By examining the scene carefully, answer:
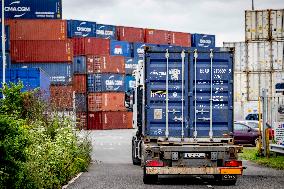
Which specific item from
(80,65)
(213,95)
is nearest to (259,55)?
(80,65)

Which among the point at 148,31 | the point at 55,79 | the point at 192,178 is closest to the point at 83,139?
the point at 192,178

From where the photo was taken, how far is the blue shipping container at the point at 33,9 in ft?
205

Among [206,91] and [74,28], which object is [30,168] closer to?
[206,91]

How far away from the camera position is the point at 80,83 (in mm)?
69188

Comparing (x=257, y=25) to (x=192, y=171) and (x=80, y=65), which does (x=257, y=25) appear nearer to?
(x=80, y=65)

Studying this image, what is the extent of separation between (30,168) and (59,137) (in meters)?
4.23

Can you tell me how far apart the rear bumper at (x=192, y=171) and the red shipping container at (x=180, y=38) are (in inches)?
2574

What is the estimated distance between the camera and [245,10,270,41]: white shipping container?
44.1 meters

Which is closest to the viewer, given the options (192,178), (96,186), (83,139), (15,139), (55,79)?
(15,139)

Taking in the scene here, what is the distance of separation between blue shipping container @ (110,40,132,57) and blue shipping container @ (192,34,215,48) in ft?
41.7

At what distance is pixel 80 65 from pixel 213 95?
172ft

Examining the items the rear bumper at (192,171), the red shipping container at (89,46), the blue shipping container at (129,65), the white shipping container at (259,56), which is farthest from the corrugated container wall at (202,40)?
the rear bumper at (192,171)

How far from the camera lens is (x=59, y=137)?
17266 millimetres

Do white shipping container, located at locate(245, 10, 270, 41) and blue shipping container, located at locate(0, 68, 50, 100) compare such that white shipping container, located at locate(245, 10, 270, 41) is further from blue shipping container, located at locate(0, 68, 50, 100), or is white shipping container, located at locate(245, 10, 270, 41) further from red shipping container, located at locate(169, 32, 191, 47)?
red shipping container, located at locate(169, 32, 191, 47)
